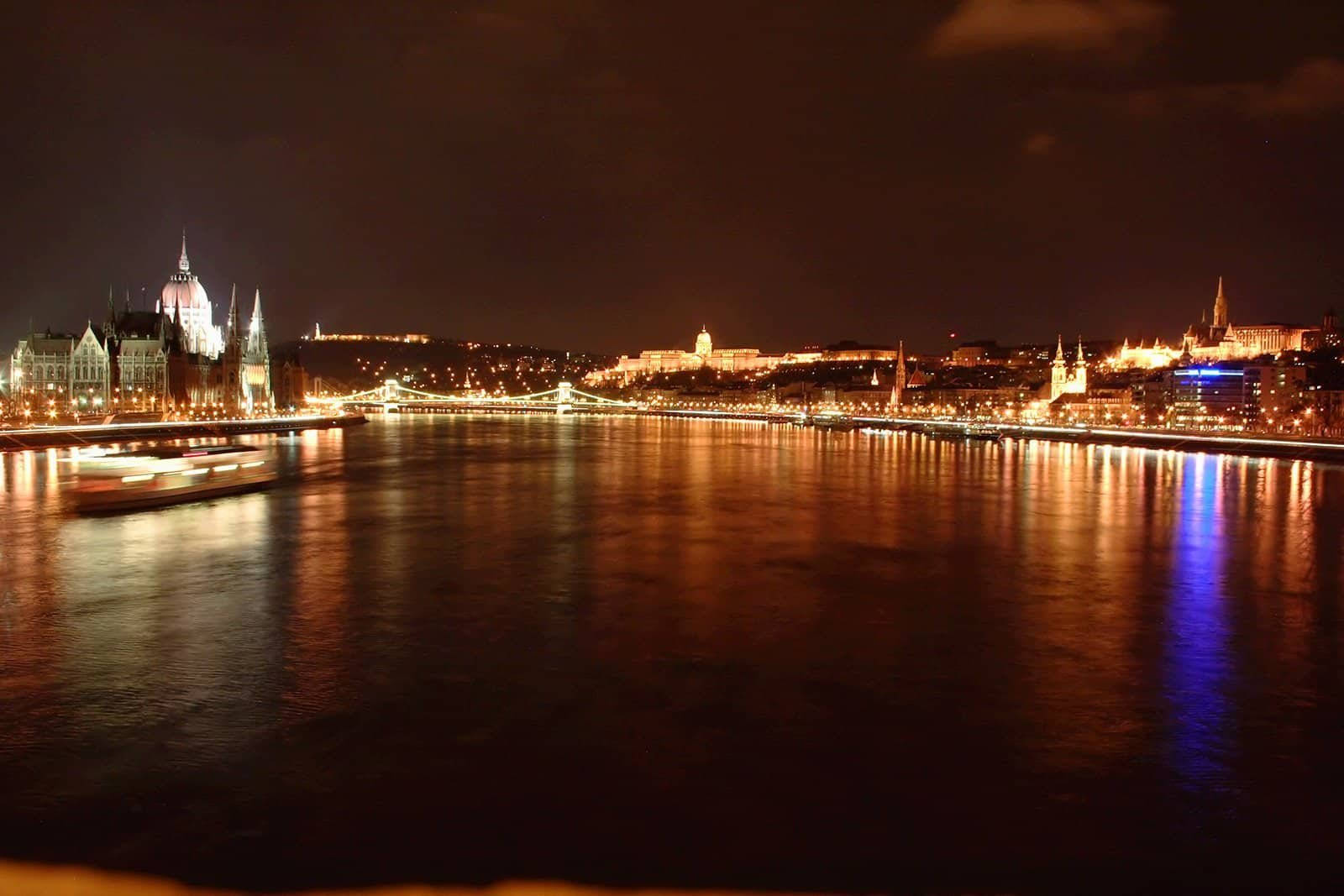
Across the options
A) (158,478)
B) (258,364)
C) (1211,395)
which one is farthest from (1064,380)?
(158,478)

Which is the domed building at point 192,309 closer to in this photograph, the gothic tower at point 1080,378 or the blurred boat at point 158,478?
the blurred boat at point 158,478

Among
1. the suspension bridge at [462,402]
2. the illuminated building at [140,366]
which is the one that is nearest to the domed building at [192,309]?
the illuminated building at [140,366]

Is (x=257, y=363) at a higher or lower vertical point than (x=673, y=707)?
higher

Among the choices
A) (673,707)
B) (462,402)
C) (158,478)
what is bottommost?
(673,707)

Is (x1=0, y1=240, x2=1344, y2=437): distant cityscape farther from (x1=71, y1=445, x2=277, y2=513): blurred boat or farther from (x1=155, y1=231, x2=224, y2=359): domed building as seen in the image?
(x1=71, y1=445, x2=277, y2=513): blurred boat

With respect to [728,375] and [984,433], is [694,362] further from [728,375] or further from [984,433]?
[984,433]

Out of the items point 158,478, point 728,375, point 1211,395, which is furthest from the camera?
point 728,375

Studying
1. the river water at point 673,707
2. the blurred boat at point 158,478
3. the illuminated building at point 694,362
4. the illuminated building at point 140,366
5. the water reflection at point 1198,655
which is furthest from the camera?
Answer: the illuminated building at point 694,362
